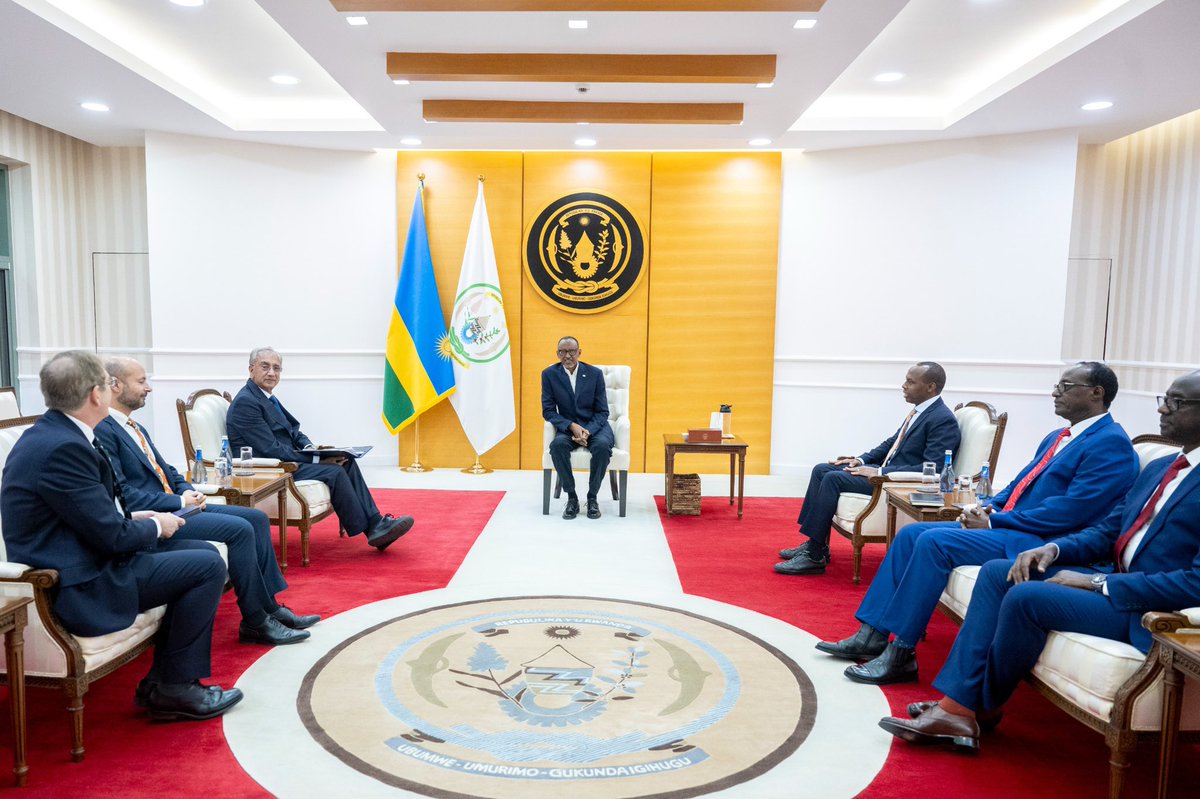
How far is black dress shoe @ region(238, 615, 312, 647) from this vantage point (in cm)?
335

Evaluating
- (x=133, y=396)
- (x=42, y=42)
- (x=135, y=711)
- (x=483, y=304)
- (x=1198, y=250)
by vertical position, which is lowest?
(x=135, y=711)

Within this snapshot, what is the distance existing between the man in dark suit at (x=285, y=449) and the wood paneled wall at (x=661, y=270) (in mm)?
2910

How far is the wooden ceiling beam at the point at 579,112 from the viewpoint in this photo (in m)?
5.96

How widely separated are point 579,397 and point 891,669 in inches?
136

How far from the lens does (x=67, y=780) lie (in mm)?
2289

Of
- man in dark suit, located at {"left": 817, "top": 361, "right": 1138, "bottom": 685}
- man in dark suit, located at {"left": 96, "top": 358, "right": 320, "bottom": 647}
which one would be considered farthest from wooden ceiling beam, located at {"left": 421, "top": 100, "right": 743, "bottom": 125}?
man in dark suit, located at {"left": 817, "top": 361, "right": 1138, "bottom": 685}

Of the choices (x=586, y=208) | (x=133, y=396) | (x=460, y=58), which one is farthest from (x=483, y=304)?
(x=133, y=396)

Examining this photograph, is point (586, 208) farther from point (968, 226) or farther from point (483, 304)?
point (968, 226)

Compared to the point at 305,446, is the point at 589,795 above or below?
below

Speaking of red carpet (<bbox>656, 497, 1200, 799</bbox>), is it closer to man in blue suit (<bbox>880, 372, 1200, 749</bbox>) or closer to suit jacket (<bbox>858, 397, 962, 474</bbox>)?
man in blue suit (<bbox>880, 372, 1200, 749</bbox>)

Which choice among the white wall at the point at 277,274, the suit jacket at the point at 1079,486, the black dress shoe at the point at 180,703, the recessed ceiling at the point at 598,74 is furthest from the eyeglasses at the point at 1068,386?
the white wall at the point at 277,274

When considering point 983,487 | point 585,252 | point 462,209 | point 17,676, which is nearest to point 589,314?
point 585,252

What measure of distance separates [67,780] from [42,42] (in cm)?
445

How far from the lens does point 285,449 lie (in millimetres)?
4672
